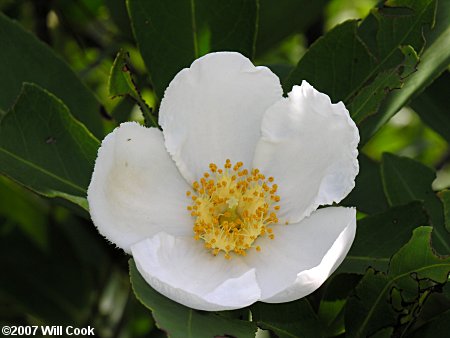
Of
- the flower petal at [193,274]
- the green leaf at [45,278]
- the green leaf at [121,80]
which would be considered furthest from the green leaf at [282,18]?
the green leaf at [45,278]

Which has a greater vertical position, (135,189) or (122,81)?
(122,81)

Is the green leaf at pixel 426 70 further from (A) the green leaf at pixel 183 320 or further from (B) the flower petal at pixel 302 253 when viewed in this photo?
(A) the green leaf at pixel 183 320

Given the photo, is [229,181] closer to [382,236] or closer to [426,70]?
[382,236]

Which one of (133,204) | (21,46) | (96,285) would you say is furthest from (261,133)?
(96,285)

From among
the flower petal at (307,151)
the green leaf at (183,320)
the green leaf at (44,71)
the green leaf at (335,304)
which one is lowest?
the green leaf at (183,320)

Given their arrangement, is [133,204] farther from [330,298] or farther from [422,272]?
[422,272]

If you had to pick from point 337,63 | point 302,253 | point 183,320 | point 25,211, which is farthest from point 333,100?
point 25,211
